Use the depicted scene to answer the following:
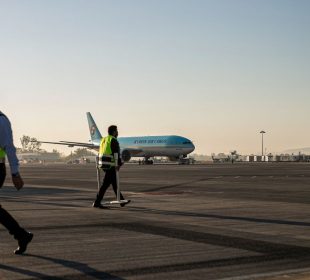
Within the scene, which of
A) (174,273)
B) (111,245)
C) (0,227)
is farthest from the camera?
(0,227)

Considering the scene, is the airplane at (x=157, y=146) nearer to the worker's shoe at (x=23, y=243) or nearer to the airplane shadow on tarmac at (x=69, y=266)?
the worker's shoe at (x=23, y=243)

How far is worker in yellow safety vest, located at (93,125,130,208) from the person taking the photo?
41.6ft

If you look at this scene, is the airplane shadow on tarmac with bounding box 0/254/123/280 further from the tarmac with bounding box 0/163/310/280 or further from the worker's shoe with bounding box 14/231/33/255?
the worker's shoe with bounding box 14/231/33/255

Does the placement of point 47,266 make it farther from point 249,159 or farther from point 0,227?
point 249,159

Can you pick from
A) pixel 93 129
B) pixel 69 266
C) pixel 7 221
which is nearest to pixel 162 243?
pixel 69 266

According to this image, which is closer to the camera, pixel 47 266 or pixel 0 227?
pixel 47 266

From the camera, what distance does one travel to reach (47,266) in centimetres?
596

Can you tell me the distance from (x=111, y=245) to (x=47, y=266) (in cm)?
149

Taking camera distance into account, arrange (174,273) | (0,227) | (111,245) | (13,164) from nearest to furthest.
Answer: (174,273) < (13,164) < (111,245) < (0,227)

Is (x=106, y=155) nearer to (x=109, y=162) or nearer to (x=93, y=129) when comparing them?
(x=109, y=162)

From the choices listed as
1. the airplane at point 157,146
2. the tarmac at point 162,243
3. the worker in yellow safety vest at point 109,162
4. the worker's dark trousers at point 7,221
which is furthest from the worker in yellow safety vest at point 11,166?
the airplane at point 157,146

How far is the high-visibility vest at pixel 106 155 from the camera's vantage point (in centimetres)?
1279

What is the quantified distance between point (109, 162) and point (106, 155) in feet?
0.67

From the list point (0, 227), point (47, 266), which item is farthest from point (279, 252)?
point (0, 227)
